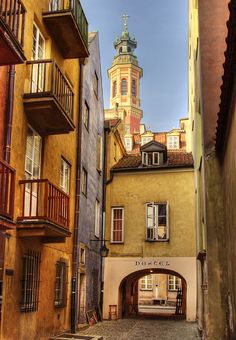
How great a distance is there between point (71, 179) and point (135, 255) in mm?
7534

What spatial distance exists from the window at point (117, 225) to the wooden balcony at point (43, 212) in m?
10.2

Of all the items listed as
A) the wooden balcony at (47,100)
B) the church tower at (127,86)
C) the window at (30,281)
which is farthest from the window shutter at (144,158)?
the church tower at (127,86)

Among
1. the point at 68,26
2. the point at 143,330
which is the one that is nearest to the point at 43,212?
the point at 68,26

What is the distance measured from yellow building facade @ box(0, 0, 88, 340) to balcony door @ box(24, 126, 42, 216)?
26 millimetres

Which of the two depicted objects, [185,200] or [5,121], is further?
[185,200]

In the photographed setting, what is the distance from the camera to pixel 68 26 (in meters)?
14.1

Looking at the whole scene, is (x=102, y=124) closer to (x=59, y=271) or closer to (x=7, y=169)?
(x=59, y=271)

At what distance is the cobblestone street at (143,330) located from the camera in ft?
54.9

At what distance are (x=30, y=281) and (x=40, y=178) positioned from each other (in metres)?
2.85

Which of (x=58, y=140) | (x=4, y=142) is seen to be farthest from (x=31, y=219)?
(x=58, y=140)

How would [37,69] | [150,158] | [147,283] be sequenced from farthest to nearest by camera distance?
[147,283]
[150,158]
[37,69]

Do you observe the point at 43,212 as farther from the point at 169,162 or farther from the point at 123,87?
the point at 123,87

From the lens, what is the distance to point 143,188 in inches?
938

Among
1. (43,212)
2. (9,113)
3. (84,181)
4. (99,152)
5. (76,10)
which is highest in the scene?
(76,10)
